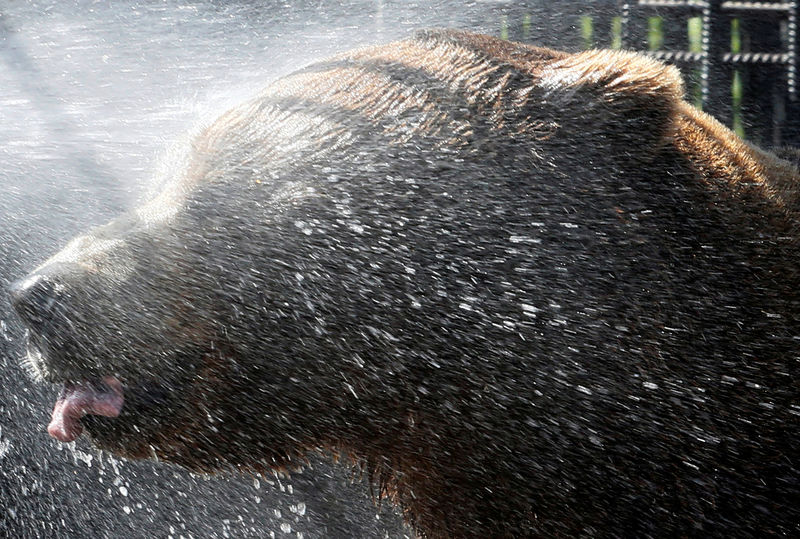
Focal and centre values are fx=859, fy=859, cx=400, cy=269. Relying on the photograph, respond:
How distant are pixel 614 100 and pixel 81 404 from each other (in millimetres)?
922

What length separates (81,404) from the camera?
1.32m

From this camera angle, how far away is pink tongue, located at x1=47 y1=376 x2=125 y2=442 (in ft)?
4.28

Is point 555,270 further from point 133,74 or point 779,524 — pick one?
point 133,74

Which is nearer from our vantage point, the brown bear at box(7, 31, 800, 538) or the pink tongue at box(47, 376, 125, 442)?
the brown bear at box(7, 31, 800, 538)

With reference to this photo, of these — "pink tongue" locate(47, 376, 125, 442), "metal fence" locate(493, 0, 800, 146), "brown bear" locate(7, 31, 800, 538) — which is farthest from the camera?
"metal fence" locate(493, 0, 800, 146)

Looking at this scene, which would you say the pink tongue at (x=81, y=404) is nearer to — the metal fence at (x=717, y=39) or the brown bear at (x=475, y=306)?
the brown bear at (x=475, y=306)

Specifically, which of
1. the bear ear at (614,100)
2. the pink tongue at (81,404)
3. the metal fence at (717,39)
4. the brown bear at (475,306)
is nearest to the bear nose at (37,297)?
the brown bear at (475,306)

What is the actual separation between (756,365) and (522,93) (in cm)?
50

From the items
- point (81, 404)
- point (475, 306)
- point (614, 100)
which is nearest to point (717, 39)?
point (614, 100)

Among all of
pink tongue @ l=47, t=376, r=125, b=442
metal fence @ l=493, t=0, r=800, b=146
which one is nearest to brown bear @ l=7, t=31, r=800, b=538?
pink tongue @ l=47, t=376, r=125, b=442

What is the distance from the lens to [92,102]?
3.35 meters

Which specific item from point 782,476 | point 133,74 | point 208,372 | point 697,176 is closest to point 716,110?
point 697,176

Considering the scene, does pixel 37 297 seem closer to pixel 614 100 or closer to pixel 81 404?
pixel 81 404

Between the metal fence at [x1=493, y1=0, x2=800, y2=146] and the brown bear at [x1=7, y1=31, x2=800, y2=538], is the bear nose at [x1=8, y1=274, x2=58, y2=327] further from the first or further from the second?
the metal fence at [x1=493, y1=0, x2=800, y2=146]
